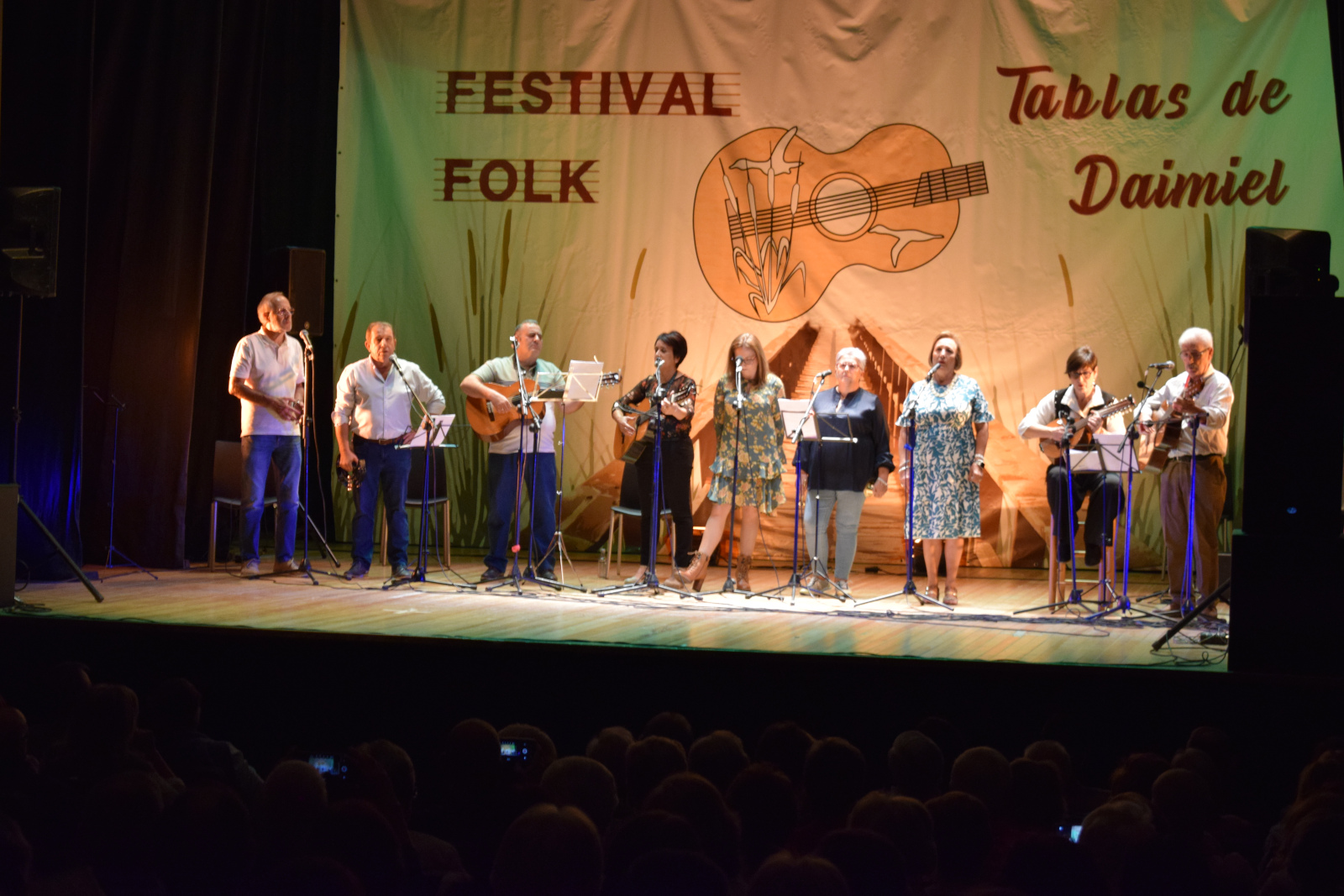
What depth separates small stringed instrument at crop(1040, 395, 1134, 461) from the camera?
6.16m

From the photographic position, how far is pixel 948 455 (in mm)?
6824

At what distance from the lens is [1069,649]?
4902 mm

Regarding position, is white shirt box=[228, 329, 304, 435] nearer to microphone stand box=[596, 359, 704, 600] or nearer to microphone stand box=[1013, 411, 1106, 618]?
microphone stand box=[596, 359, 704, 600]

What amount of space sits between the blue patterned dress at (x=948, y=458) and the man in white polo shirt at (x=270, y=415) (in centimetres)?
375

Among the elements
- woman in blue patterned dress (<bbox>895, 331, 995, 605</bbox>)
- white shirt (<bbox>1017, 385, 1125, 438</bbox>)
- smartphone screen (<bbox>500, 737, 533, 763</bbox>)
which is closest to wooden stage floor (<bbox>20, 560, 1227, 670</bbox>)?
woman in blue patterned dress (<bbox>895, 331, 995, 605</bbox>)

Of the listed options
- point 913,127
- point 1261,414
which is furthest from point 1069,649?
point 913,127

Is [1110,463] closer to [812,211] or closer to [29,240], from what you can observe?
[812,211]

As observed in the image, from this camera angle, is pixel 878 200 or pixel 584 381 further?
pixel 878 200

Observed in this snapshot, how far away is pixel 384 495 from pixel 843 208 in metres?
3.89

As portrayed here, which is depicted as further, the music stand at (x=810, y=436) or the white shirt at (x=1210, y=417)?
the music stand at (x=810, y=436)

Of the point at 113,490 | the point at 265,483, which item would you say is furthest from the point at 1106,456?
the point at 113,490

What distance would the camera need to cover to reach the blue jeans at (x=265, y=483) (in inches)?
280

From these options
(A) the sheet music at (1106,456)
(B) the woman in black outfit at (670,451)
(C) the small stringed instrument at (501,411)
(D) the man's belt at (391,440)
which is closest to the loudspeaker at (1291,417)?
(A) the sheet music at (1106,456)

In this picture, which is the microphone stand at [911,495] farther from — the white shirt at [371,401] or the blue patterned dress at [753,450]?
the white shirt at [371,401]
